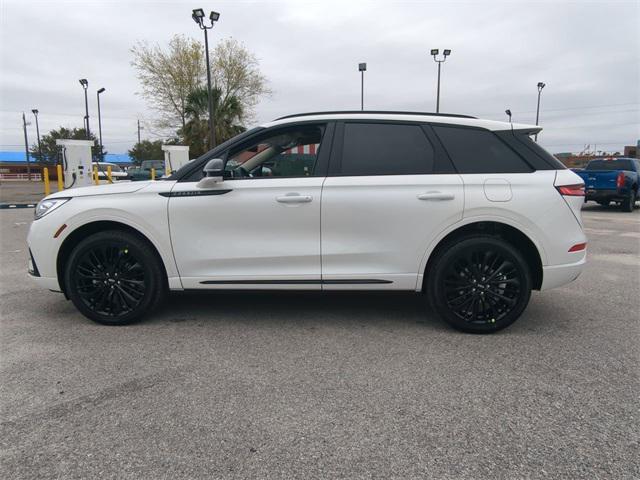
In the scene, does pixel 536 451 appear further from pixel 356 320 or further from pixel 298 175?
pixel 298 175

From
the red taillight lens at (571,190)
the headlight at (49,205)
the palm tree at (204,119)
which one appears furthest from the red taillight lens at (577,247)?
the palm tree at (204,119)

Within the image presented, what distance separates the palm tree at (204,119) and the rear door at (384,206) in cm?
2799

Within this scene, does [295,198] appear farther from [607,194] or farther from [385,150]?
[607,194]

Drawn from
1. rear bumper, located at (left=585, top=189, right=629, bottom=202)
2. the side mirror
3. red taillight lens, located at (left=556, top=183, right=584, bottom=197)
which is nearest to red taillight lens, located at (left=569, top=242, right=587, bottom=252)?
red taillight lens, located at (left=556, top=183, right=584, bottom=197)

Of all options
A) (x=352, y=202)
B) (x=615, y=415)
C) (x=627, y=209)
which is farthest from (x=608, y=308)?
(x=627, y=209)

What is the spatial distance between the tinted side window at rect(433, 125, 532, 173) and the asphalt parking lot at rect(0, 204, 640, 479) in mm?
1397

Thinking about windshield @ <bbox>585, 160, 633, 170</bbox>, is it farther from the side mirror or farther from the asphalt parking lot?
the side mirror

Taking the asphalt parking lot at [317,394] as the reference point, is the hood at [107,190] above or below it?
above

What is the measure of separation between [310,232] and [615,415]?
239cm

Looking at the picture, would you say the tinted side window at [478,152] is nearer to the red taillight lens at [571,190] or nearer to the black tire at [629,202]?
the red taillight lens at [571,190]

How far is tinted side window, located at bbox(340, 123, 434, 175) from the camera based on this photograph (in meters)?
3.82

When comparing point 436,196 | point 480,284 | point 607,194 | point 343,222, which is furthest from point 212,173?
point 607,194

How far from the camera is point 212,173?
12.3 ft

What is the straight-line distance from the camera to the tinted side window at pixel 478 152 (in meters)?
3.78
